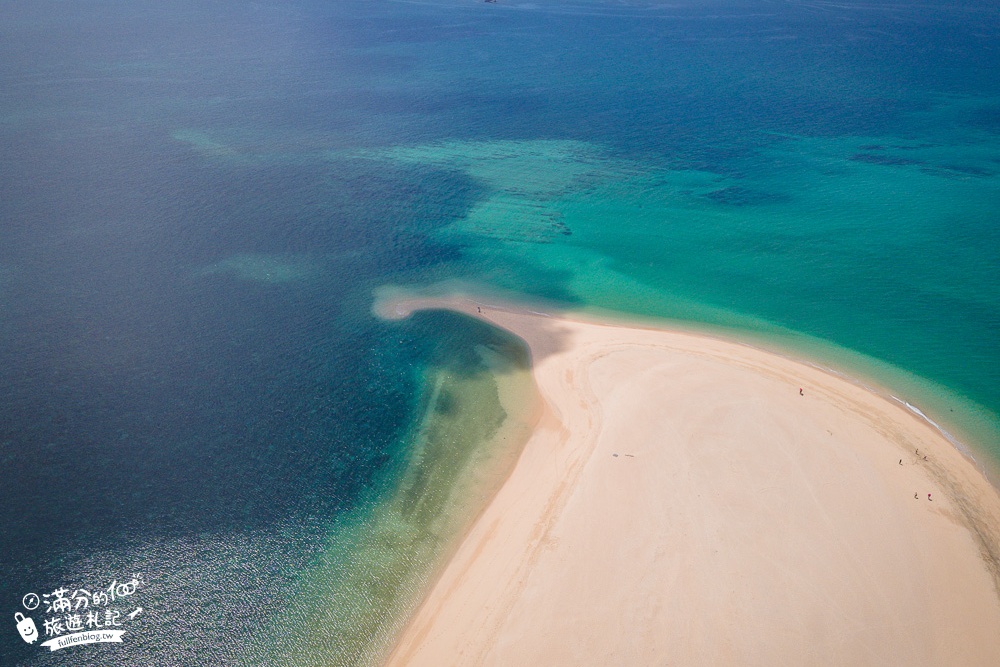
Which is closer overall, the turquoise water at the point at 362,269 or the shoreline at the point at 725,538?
the shoreline at the point at 725,538

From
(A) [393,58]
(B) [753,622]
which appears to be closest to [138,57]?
(A) [393,58]

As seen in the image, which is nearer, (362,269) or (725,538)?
(725,538)

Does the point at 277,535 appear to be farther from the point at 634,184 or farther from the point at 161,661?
the point at 634,184

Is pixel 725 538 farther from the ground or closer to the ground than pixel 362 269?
closer to the ground

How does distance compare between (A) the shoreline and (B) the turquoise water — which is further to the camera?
(B) the turquoise water
